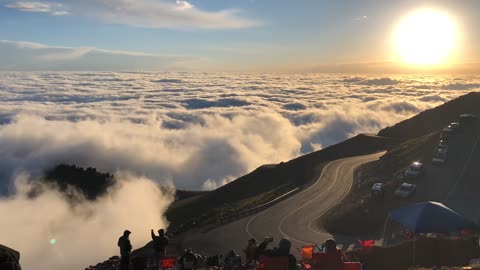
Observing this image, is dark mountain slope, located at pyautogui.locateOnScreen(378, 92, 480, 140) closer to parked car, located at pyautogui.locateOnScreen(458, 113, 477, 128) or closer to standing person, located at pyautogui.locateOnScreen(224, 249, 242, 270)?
parked car, located at pyautogui.locateOnScreen(458, 113, 477, 128)

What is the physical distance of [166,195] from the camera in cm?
11712

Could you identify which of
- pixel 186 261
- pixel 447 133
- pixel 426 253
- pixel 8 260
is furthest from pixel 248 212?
pixel 8 260

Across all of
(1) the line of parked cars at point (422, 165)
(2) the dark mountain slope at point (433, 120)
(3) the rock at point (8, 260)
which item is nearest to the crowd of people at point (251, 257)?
(3) the rock at point (8, 260)

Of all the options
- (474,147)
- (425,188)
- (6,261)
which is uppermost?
(6,261)

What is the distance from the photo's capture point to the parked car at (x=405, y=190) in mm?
38781

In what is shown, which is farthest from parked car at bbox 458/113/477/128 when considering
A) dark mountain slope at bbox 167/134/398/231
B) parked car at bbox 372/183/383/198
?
dark mountain slope at bbox 167/134/398/231

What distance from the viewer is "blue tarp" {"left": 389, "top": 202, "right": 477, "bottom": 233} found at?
74.8 feet

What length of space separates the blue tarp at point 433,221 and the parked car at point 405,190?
1508 centimetres

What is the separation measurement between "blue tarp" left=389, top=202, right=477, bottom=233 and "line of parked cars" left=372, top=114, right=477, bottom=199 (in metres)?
15.6

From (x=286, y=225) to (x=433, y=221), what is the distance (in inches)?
721

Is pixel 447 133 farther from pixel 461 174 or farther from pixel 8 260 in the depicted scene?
pixel 8 260

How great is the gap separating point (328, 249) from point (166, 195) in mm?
105036

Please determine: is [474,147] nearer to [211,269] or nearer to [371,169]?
[371,169]

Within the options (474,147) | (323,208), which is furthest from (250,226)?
(474,147)
